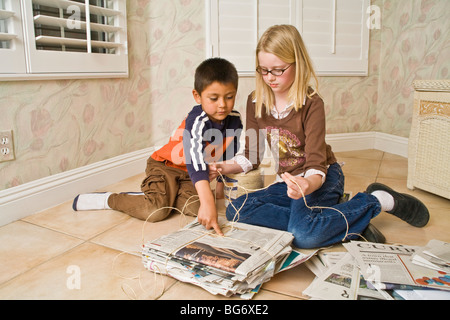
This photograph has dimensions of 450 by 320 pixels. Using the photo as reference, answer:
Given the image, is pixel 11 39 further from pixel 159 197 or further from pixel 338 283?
pixel 338 283

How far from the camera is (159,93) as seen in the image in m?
2.19

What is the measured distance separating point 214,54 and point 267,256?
58.3 inches

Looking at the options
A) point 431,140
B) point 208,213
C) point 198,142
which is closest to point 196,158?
point 198,142

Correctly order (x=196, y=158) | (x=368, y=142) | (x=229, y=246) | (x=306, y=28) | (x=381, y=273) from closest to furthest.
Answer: (x=381, y=273) < (x=229, y=246) < (x=196, y=158) < (x=306, y=28) < (x=368, y=142)

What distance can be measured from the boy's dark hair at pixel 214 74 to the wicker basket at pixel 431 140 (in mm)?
934

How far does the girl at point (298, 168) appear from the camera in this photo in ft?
3.96

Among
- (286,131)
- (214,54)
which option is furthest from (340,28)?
(286,131)

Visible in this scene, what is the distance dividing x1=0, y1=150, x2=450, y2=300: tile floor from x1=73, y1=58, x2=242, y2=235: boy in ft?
0.18

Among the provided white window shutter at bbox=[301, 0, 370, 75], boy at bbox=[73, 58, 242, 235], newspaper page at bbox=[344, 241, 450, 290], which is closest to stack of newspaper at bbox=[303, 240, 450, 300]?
newspaper page at bbox=[344, 241, 450, 290]

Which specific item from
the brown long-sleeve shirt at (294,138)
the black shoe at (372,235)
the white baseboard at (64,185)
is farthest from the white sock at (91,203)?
the black shoe at (372,235)

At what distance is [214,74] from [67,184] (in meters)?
0.85

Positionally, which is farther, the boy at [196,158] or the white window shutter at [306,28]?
the white window shutter at [306,28]

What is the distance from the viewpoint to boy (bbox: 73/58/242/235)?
132 centimetres

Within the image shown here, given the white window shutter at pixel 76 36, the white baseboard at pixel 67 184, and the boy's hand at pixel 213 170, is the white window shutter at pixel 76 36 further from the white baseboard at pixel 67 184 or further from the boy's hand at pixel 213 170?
the boy's hand at pixel 213 170
